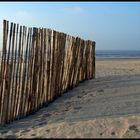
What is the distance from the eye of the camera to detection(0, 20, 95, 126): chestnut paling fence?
659cm

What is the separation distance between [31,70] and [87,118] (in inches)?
63.9

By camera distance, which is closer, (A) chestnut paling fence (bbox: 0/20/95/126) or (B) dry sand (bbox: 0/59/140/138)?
(B) dry sand (bbox: 0/59/140/138)

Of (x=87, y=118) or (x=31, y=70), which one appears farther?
(x=31, y=70)

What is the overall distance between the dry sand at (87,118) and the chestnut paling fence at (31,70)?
0.23 metres

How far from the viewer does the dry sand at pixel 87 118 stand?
5773 mm

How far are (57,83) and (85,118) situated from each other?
229 cm

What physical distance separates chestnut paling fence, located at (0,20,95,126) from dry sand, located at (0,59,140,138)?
23 centimetres

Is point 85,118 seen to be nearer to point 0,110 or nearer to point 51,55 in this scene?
point 0,110

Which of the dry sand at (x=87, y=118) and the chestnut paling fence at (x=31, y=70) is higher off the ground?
the chestnut paling fence at (x=31, y=70)

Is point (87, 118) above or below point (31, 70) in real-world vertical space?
below

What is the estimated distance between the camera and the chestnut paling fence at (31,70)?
659cm

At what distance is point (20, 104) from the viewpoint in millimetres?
7000

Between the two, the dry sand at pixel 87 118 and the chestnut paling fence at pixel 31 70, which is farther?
the chestnut paling fence at pixel 31 70

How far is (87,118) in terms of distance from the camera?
645 centimetres
